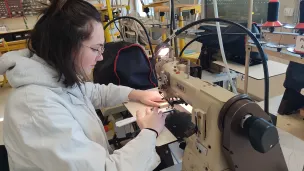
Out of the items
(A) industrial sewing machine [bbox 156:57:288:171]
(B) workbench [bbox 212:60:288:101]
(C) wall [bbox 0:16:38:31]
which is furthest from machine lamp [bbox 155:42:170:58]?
(C) wall [bbox 0:16:38:31]

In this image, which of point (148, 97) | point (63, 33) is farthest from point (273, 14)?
point (63, 33)

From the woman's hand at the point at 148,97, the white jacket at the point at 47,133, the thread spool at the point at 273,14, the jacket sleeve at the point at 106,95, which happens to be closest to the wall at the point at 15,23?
the jacket sleeve at the point at 106,95

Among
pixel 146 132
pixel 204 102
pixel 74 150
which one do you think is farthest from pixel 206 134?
pixel 74 150

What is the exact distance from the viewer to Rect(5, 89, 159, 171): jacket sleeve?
623 mm

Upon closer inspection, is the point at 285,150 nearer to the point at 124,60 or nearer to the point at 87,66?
the point at 87,66

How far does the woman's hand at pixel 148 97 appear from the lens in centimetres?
122

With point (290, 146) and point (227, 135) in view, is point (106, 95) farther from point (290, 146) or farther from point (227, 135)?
point (290, 146)

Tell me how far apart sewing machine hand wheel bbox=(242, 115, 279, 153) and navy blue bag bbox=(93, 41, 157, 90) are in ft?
3.23

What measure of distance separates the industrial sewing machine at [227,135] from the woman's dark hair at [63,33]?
1.38ft

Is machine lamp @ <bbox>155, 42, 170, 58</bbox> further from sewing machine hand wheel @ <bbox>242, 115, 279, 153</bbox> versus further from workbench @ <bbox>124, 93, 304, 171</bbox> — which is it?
sewing machine hand wheel @ <bbox>242, 115, 279, 153</bbox>

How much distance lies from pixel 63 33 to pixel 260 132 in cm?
65

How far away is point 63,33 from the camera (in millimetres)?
737

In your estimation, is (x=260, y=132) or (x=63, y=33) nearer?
(x=260, y=132)

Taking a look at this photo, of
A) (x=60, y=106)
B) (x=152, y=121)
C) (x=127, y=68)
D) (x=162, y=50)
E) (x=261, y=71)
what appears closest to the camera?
(x=60, y=106)
